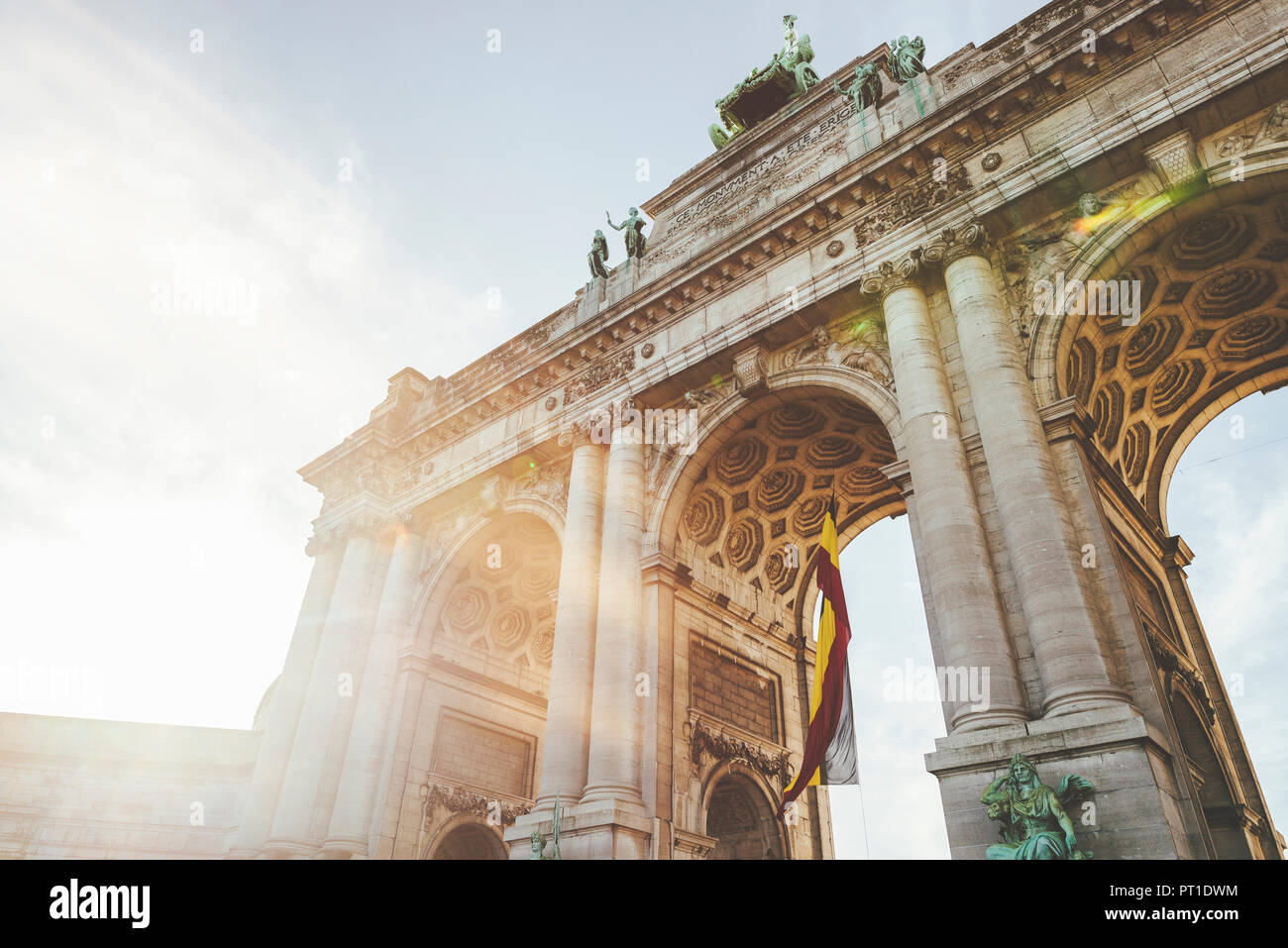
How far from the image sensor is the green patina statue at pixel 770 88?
25812 mm

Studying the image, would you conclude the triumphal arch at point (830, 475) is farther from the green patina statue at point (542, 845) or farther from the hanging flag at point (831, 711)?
the hanging flag at point (831, 711)

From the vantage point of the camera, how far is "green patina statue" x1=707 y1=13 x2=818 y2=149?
2581 cm

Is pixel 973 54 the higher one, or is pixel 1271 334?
pixel 973 54

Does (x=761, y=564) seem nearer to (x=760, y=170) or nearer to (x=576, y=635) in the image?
(x=576, y=635)

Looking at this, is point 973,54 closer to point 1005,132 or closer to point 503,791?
point 1005,132

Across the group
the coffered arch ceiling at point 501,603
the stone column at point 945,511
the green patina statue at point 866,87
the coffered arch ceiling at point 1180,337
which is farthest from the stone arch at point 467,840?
the green patina statue at point 866,87

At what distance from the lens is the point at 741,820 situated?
1877 cm

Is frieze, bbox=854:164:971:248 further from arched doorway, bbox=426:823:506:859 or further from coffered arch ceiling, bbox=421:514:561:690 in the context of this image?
arched doorway, bbox=426:823:506:859

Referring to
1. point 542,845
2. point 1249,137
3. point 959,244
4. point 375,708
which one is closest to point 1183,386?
point 1249,137

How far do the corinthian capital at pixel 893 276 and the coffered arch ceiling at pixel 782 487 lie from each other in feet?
7.59

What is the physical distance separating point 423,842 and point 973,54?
22.3 meters

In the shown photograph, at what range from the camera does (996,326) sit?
46.0 ft

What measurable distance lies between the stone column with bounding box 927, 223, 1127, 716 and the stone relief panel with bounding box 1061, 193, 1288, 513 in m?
1.77

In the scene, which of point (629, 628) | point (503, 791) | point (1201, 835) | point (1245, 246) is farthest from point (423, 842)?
point (1245, 246)
